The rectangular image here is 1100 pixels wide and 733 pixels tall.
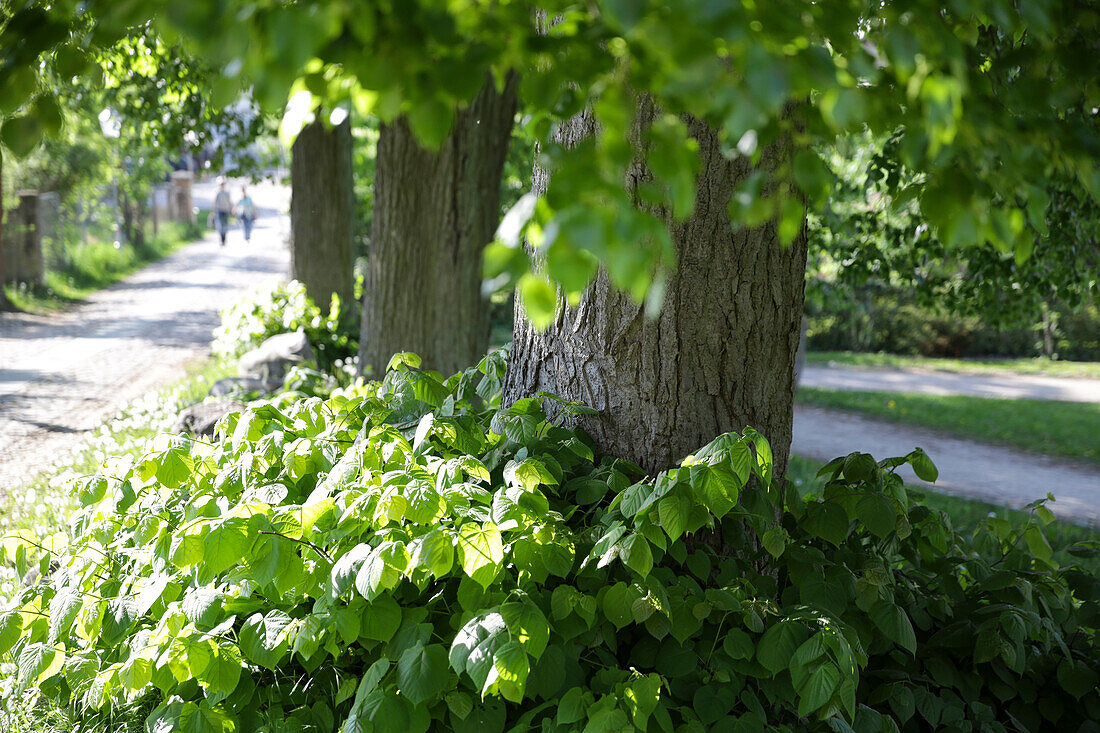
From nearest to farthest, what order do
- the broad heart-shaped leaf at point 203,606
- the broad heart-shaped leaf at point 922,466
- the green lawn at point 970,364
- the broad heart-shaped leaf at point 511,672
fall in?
1. the broad heart-shaped leaf at point 511,672
2. the broad heart-shaped leaf at point 203,606
3. the broad heart-shaped leaf at point 922,466
4. the green lawn at point 970,364

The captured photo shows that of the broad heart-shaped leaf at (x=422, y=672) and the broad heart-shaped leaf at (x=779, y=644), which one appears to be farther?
the broad heart-shaped leaf at (x=779, y=644)

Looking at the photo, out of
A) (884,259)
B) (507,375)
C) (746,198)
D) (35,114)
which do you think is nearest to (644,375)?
(507,375)

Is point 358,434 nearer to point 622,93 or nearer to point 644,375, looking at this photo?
point 644,375

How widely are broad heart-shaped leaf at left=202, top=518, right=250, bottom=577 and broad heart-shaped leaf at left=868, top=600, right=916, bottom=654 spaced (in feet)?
5.84

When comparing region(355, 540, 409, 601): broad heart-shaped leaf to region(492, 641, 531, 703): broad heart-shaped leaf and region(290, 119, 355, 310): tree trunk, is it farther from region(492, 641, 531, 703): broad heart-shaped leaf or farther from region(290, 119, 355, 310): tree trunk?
region(290, 119, 355, 310): tree trunk

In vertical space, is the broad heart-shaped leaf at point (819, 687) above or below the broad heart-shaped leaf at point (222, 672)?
→ above

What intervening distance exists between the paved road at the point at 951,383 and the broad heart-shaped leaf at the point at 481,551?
13319 mm

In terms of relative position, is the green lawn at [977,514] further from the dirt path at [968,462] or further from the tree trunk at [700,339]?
the tree trunk at [700,339]

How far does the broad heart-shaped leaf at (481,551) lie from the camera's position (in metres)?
2.08

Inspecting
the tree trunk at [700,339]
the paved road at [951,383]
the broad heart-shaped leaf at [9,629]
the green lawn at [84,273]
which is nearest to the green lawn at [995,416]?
the paved road at [951,383]

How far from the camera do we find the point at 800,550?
2.79 metres

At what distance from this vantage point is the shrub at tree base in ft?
7.10

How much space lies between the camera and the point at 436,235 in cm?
718

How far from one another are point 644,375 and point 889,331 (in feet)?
66.8
